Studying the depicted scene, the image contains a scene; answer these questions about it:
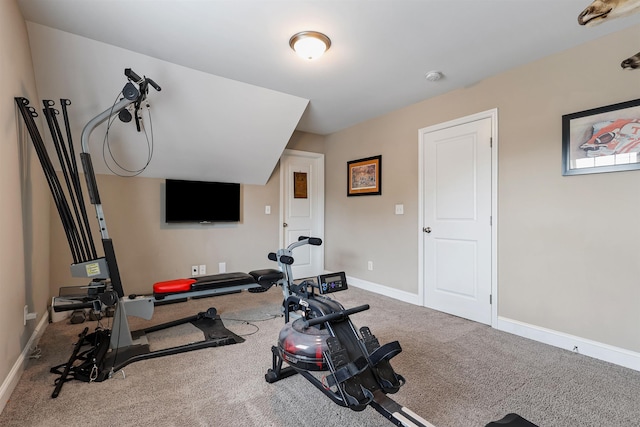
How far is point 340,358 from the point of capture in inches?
55.9

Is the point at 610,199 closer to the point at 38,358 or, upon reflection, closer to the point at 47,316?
the point at 38,358

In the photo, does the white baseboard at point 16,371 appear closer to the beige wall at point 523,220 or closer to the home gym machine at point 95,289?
the home gym machine at point 95,289

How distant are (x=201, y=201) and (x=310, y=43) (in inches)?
98.3

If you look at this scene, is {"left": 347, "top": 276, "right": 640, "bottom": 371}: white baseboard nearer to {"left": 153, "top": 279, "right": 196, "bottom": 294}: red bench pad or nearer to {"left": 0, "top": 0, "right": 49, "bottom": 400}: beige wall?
{"left": 153, "top": 279, "right": 196, "bottom": 294}: red bench pad

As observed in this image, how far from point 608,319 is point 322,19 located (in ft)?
9.77

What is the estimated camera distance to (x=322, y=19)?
2.06 meters

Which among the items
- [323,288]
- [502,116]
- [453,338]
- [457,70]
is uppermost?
[457,70]

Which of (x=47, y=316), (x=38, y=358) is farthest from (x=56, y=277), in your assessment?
(x=38, y=358)

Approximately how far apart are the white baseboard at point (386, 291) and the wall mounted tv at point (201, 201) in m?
1.93

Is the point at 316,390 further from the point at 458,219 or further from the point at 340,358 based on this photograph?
the point at 458,219

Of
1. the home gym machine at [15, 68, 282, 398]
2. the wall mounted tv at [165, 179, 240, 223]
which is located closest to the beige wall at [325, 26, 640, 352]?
the home gym machine at [15, 68, 282, 398]

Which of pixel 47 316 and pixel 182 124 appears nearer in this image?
pixel 47 316

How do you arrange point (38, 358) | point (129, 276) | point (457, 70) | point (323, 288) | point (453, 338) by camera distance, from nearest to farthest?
point (323, 288) < point (38, 358) < point (453, 338) < point (457, 70) < point (129, 276)

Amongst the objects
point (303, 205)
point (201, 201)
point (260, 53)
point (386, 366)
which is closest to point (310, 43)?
point (260, 53)
